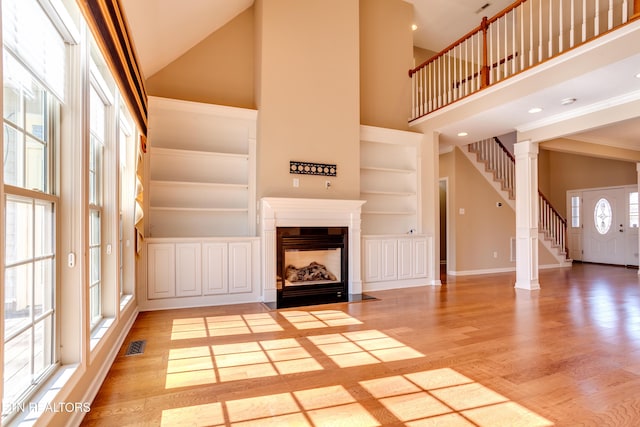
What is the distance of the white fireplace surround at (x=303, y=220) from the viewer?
4.68m

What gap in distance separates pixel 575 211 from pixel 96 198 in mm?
11451

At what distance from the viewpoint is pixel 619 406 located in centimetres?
201

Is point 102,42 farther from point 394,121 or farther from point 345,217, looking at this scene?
point 394,121

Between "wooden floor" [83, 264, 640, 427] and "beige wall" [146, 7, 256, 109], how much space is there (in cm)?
305

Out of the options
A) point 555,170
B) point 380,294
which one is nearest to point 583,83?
point 380,294

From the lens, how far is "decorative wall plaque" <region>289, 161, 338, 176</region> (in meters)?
4.91

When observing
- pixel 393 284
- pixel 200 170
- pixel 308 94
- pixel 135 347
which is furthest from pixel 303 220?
pixel 135 347

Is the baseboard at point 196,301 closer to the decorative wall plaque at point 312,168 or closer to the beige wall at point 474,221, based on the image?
the decorative wall plaque at point 312,168

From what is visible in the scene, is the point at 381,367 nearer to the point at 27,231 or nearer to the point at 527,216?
the point at 27,231

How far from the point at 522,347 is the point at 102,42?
3.67m

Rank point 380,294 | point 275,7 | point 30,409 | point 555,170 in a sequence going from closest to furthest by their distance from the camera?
point 30,409, point 275,7, point 380,294, point 555,170

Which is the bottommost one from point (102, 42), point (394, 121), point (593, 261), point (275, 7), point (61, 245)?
point (593, 261)

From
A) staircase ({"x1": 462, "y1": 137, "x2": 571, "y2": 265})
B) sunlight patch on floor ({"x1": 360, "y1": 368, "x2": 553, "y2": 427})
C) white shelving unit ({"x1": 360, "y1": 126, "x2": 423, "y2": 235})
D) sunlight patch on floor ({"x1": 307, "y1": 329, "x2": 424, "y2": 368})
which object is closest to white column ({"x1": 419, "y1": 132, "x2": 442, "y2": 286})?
white shelving unit ({"x1": 360, "y1": 126, "x2": 423, "y2": 235})

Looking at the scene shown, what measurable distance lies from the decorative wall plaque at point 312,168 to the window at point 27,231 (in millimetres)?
3223
